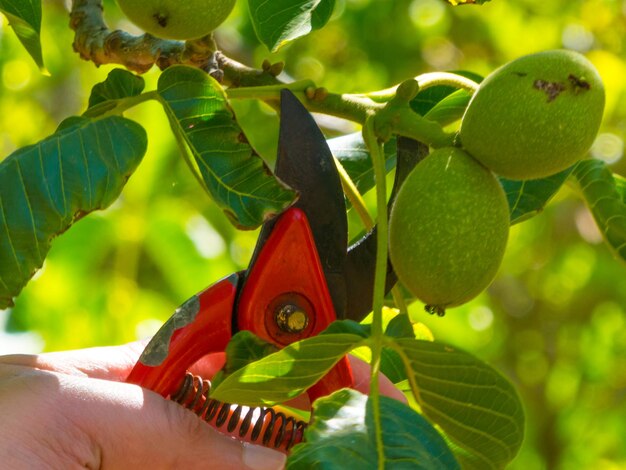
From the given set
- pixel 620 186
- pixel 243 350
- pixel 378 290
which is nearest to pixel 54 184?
pixel 243 350

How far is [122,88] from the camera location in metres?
1.38

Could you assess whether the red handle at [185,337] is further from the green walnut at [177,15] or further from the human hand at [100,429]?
the green walnut at [177,15]

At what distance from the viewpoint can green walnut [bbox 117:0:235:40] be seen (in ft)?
4.14

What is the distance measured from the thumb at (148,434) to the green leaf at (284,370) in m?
0.16

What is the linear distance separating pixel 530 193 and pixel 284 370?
598 millimetres

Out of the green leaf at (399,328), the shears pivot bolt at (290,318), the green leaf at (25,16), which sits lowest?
the green leaf at (399,328)

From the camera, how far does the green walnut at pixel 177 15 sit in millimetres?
1263

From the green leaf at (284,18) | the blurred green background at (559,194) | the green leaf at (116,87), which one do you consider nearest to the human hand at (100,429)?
the green leaf at (116,87)

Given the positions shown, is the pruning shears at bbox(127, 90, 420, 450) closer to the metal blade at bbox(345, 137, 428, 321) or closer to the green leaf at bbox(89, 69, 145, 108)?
the metal blade at bbox(345, 137, 428, 321)

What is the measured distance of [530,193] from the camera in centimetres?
158

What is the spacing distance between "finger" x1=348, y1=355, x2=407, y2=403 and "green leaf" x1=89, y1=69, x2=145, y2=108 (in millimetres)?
453

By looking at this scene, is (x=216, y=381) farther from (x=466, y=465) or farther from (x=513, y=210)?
(x=513, y=210)

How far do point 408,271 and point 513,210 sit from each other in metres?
0.42

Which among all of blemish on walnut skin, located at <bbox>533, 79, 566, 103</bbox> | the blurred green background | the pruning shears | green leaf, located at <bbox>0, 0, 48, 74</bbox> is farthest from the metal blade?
the blurred green background
